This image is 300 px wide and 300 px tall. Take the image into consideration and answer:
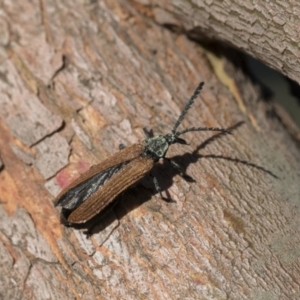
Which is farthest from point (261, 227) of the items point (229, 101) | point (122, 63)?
point (122, 63)

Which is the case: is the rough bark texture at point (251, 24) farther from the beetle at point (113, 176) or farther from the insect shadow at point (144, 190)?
the insect shadow at point (144, 190)

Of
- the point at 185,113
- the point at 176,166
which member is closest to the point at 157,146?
the point at 176,166

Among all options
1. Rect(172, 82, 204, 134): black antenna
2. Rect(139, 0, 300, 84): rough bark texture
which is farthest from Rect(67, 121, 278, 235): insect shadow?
Rect(139, 0, 300, 84): rough bark texture

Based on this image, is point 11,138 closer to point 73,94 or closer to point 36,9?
point 73,94

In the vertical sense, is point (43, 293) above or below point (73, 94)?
below

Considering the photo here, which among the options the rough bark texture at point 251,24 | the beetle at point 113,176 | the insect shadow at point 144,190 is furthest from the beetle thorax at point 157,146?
the rough bark texture at point 251,24

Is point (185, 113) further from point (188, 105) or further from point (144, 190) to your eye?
point (144, 190)
